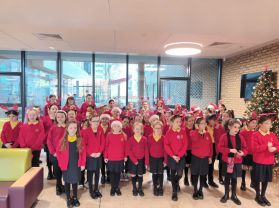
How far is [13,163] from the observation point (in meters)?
3.17

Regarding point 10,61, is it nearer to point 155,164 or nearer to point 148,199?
point 155,164

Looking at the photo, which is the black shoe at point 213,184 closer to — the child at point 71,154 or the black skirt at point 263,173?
the black skirt at point 263,173

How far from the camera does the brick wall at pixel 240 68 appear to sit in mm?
5480

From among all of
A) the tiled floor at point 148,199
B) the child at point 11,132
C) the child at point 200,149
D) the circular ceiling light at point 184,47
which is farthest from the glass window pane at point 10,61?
the child at point 200,149

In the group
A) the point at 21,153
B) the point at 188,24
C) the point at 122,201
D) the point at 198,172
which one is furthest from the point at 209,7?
the point at 21,153

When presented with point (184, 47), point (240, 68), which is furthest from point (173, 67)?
point (184, 47)

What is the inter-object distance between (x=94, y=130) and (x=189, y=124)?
62.2 inches

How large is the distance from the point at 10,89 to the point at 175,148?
624 centimetres

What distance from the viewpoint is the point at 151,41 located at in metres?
5.56

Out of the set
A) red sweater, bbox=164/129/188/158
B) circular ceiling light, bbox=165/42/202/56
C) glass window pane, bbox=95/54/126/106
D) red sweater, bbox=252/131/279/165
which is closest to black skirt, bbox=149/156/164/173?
red sweater, bbox=164/129/188/158

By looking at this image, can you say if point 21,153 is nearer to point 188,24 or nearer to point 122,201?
point 122,201

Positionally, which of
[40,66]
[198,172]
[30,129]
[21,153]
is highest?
[40,66]

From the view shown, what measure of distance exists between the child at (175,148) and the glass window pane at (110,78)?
458 cm

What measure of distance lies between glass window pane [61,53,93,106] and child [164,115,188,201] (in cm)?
486
